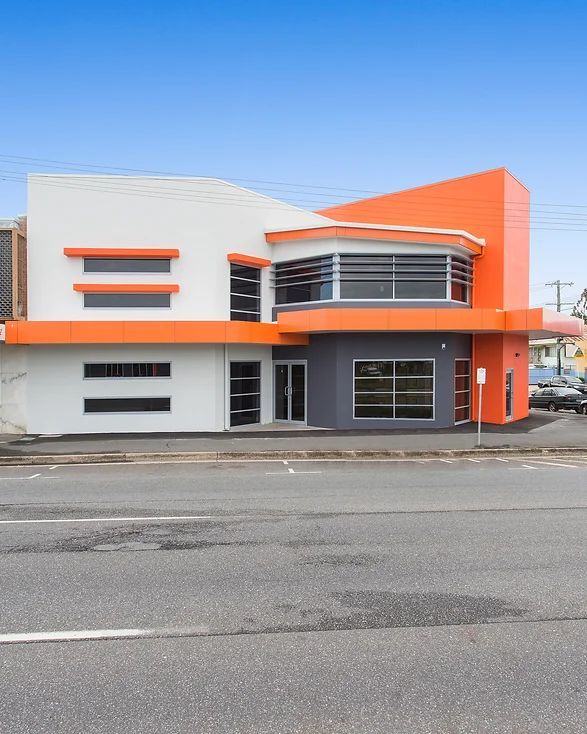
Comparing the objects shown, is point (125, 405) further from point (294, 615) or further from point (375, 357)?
point (294, 615)

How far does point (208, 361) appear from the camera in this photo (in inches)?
741

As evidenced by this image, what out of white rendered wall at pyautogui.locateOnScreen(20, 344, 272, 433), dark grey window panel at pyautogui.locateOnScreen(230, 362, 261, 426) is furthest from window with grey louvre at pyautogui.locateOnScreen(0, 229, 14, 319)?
dark grey window panel at pyautogui.locateOnScreen(230, 362, 261, 426)

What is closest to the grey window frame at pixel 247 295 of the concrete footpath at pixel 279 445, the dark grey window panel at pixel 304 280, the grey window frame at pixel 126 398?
the dark grey window panel at pixel 304 280

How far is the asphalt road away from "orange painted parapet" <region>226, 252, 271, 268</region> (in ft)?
37.4

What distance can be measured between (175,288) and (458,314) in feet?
31.8

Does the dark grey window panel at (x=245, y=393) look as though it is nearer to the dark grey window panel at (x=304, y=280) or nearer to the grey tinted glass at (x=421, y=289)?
the dark grey window panel at (x=304, y=280)

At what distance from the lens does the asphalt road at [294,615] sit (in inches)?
143

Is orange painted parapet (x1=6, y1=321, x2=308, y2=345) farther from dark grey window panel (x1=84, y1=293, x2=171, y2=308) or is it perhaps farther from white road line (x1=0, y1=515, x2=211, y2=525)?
white road line (x1=0, y1=515, x2=211, y2=525)

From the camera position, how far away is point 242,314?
792 inches

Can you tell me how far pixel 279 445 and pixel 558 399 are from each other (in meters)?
19.1

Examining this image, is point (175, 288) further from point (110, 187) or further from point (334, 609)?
point (334, 609)

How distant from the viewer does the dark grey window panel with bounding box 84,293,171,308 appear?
60.9ft

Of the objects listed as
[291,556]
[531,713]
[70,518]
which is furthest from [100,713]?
[70,518]

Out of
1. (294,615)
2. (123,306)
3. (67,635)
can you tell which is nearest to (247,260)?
(123,306)
